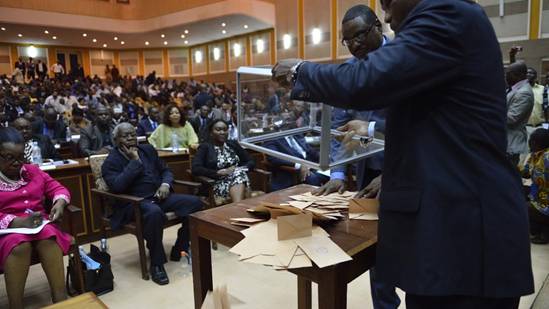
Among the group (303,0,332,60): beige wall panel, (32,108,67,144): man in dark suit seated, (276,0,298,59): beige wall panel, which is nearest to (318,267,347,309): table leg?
(32,108,67,144): man in dark suit seated

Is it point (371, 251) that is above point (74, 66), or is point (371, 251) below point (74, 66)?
below

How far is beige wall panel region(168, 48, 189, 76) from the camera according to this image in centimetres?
2309

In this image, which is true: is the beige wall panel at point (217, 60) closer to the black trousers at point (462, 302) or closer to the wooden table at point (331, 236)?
the wooden table at point (331, 236)

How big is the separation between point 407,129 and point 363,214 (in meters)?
0.59

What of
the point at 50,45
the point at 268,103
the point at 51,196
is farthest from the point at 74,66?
the point at 268,103

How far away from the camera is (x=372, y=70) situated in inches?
36.2

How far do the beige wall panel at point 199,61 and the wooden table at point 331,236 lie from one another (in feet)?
68.2

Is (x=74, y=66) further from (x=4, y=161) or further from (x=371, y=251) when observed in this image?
(x=371, y=251)

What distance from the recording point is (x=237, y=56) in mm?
19094

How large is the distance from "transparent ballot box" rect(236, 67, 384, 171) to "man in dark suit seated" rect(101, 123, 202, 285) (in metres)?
1.73

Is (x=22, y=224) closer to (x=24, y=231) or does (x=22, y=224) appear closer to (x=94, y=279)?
(x=24, y=231)

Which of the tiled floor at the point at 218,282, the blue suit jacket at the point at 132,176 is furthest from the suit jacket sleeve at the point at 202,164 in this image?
the tiled floor at the point at 218,282

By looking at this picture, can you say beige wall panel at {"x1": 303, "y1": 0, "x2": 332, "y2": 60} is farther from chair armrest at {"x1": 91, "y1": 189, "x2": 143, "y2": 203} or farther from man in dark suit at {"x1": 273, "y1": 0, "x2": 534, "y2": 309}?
man in dark suit at {"x1": 273, "y1": 0, "x2": 534, "y2": 309}

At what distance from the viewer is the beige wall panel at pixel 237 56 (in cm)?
1855
